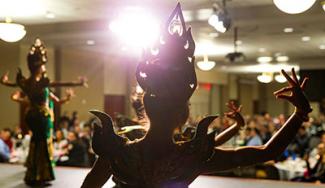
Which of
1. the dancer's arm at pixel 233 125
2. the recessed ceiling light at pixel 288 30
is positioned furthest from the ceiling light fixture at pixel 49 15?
the dancer's arm at pixel 233 125

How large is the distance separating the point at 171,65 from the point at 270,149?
0.27 metres

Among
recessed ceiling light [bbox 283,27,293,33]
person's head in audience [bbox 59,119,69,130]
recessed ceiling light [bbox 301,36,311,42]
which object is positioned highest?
recessed ceiling light [bbox 301,36,311,42]

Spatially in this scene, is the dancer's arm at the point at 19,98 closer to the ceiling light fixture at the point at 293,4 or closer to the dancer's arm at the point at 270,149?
the dancer's arm at the point at 270,149

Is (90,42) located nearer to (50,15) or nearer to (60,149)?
(50,15)

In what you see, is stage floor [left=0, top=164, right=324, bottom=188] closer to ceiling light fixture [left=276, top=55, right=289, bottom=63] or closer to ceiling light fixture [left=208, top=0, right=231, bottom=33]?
ceiling light fixture [left=208, top=0, right=231, bottom=33]

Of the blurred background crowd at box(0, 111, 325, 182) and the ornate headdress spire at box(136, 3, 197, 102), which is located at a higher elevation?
the ornate headdress spire at box(136, 3, 197, 102)

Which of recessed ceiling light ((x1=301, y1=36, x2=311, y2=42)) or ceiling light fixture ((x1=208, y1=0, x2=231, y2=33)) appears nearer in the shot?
ceiling light fixture ((x1=208, y1=0, x2=231, y2=33))

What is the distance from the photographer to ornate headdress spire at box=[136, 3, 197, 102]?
0.78 meters

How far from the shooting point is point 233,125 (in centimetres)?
130

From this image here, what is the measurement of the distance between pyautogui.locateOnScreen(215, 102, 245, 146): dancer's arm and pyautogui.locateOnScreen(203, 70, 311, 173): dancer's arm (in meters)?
0.37

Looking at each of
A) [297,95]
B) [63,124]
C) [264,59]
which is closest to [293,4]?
[297,95]

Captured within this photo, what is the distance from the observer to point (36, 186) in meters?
1.64

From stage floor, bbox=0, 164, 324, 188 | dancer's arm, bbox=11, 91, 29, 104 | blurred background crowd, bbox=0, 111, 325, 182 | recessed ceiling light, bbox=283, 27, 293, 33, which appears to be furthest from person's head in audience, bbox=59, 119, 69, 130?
dancer's arm, bbox=11, 91, 29, 104

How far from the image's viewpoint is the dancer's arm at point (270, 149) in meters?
0.87
